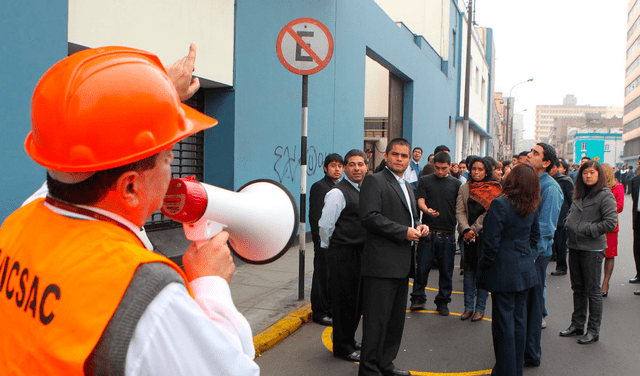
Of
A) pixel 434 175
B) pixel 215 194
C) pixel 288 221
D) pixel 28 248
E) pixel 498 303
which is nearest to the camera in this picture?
pixel 28 248

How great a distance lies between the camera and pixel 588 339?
520 cm

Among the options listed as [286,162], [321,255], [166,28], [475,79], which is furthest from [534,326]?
[475,79]

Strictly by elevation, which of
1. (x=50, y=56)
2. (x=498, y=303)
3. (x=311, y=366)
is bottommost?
(x=311, y=366)

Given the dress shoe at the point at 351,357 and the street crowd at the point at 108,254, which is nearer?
the street crowd at the point at 108,254

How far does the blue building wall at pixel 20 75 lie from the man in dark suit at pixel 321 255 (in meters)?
2.64

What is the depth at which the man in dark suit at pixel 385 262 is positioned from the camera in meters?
3.92

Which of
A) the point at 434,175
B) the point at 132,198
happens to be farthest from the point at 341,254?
the point at 132,198

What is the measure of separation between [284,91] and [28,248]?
8306 mm

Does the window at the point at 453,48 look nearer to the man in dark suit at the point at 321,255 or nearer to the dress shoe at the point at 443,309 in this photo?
the dress shoe at the point at 443,309

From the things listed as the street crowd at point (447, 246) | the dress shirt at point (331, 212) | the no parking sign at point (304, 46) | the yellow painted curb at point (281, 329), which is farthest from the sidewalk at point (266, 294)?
the no parking sign at point (304, 46)

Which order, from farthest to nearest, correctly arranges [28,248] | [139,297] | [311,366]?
[311,366] → [28,248] → [139,297]

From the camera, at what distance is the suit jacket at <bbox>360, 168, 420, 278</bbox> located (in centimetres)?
396

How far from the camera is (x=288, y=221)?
164cm

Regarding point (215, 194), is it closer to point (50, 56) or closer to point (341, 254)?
point (341, 254)
